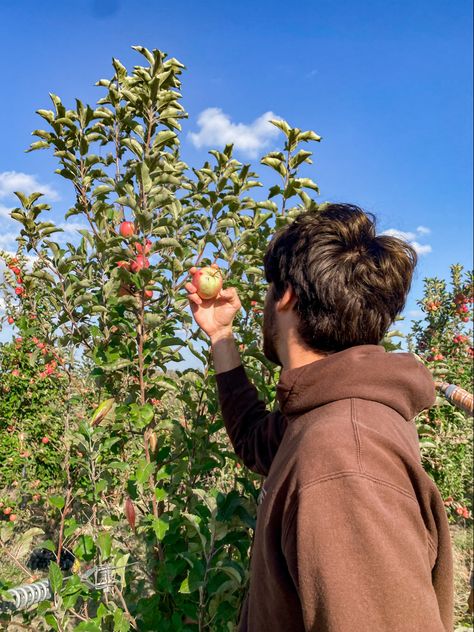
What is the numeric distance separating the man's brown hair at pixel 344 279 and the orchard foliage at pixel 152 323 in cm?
65

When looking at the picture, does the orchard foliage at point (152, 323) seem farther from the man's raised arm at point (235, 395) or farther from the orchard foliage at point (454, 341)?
the orchard foliage at point (454, 341)

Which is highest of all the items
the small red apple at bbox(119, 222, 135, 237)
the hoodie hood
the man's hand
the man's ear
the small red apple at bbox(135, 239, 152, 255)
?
the small red apple at bbox(119, 222, 135, 237)

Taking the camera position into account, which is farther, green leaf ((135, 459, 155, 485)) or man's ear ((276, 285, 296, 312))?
green leaf ((135, 459, 155, 485))

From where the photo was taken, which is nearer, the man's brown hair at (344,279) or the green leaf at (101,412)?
the man's brown hair at (344,279)

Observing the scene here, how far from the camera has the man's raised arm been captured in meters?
1.60

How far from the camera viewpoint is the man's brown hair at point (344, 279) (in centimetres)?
112

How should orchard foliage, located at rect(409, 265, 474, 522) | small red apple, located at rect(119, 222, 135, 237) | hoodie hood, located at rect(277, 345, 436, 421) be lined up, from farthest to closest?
1. orchard foliage, located at rect(409, 265, 474, 522)
2. small red apple, located at rect(119, 222, 135, 237)
3. hoodie hood, located at rect(277, 345, 436, 421)

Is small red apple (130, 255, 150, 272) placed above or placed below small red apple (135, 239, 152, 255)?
below

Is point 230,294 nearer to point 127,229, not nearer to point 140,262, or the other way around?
point 140,262

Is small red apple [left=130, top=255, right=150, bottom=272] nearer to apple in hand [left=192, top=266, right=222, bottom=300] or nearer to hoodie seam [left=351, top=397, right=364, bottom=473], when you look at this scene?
apple in hand [left=192, top=266, right=222, bottom=300]

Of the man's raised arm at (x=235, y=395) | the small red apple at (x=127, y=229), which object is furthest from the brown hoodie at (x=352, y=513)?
the small red apple at (x=127, y=229)

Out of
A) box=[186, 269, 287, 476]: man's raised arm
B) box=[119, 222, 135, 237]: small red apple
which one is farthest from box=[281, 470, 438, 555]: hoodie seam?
box=[119, 222, 135, 237]: small red apple

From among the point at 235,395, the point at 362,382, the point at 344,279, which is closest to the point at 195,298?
the point at 235,395

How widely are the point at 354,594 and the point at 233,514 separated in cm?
109
